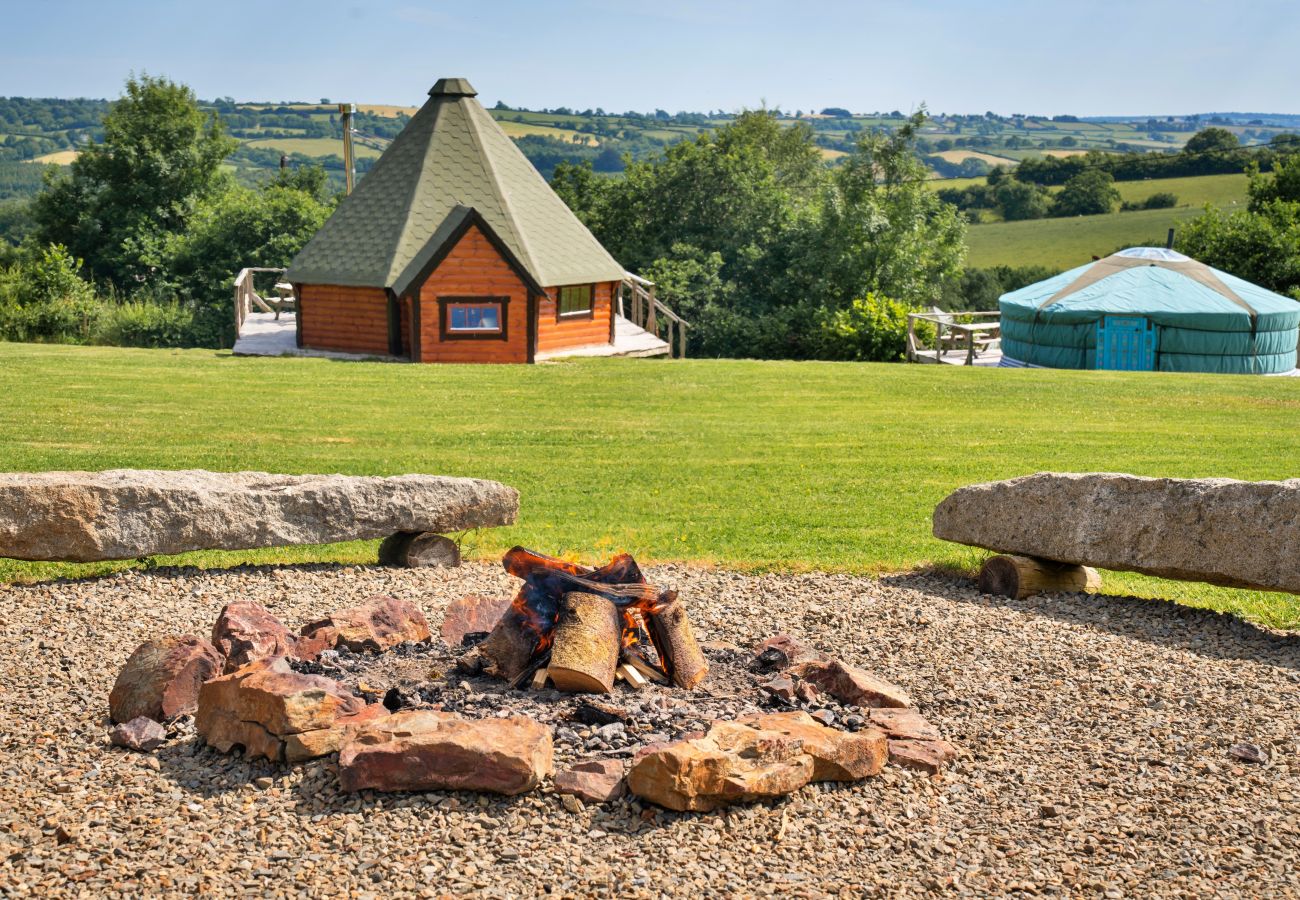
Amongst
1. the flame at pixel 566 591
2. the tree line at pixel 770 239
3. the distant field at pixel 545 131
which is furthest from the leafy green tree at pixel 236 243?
the distant field at pixel 545 131

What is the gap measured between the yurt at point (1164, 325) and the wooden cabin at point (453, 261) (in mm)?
12162

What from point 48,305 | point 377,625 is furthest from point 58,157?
point 377,625

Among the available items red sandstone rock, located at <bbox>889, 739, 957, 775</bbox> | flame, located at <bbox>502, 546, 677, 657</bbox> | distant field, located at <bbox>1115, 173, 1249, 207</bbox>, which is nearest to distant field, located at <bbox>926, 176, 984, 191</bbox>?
distant field, located at <bbox>1115, 173, 1249, 207</bbox>

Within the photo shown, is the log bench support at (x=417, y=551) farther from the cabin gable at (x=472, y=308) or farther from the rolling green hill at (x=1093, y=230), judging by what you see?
the rolling green hill at (x=1093, y=230)

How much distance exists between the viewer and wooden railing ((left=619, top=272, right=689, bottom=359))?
3200 cm

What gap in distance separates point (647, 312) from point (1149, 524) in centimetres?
2822

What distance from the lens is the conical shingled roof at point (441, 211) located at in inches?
1059

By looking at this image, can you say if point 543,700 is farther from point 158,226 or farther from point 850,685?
point 158,226

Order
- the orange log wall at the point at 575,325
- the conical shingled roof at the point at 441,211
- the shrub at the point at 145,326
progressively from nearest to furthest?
the conical shingled roof at the point at 441,211 → the orange log wall at the point at 575,325 → the shrub at the point at 145,326

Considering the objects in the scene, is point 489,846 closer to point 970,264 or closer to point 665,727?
point 665,727

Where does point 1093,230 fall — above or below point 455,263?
above

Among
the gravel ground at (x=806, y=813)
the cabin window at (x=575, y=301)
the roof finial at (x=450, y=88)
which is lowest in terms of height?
the gravel ground at (x=806, y=813)

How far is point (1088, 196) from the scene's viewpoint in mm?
98500

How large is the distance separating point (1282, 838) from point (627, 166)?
46.4m
